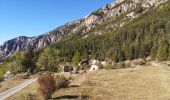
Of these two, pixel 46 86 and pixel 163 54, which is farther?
pixel 163 54

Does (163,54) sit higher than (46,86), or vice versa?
(163,54)

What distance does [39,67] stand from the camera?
152375 millimetres

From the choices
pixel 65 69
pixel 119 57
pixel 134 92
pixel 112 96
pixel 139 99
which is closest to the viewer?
pixel 139 99

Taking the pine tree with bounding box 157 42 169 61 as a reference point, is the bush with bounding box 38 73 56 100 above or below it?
below

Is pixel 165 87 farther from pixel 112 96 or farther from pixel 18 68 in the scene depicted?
pixel 18 68

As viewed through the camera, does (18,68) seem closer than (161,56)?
Yes

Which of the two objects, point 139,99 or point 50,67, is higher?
point 50,67

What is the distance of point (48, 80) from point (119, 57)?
515 ft

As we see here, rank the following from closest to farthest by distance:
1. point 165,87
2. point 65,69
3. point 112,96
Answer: point 112,96, point 165,87, point 65,69

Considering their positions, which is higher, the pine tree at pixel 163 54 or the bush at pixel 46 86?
the pine tree at pixel 163 54

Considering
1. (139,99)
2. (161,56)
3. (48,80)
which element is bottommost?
(139,99)

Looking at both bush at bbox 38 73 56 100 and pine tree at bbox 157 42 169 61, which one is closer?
bush at bbox 38 73 56 100

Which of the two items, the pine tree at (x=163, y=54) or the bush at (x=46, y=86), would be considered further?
the pine tree at (x=163, y=54)

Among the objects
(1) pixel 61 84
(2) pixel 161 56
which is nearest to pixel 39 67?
(2) pixel 161 56
